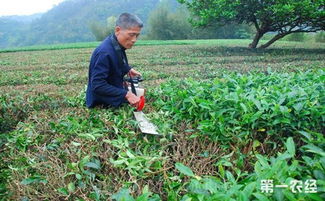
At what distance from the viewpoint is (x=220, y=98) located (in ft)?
8.87

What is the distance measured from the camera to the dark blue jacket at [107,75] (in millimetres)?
3150

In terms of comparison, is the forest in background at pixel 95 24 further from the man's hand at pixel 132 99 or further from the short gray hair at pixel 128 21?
the man's hand at pixel 132 99

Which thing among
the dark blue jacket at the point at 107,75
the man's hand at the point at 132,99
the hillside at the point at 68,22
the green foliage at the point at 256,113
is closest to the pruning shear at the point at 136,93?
the man's hand at the point at 132,99

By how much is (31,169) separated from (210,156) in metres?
1.34

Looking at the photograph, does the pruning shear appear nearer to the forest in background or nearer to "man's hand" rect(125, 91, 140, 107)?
"man's hand" rect(125, 91, 140, 107)

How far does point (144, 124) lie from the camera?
112 inches

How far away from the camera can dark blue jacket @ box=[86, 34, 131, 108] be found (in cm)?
315

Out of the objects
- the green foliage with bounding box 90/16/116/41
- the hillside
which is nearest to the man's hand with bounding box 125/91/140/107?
the green foliage with bounding box 90/16/116/41

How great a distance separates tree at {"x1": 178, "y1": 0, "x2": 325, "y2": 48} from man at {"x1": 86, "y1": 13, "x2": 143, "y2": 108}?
10.3 meters

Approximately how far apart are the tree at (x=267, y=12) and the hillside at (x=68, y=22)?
52828 millimetres

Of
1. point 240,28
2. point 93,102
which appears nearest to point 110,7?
point 240,28

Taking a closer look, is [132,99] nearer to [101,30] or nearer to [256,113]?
[256,113]

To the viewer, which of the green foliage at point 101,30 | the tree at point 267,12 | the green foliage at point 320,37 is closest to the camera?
the tree at point 267,12

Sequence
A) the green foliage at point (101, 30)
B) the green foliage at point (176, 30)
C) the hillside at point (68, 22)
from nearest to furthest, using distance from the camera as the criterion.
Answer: the green foliage at point (176, 30) → the green foliage at point (101, 30) → the hillside at point (68, 22)
